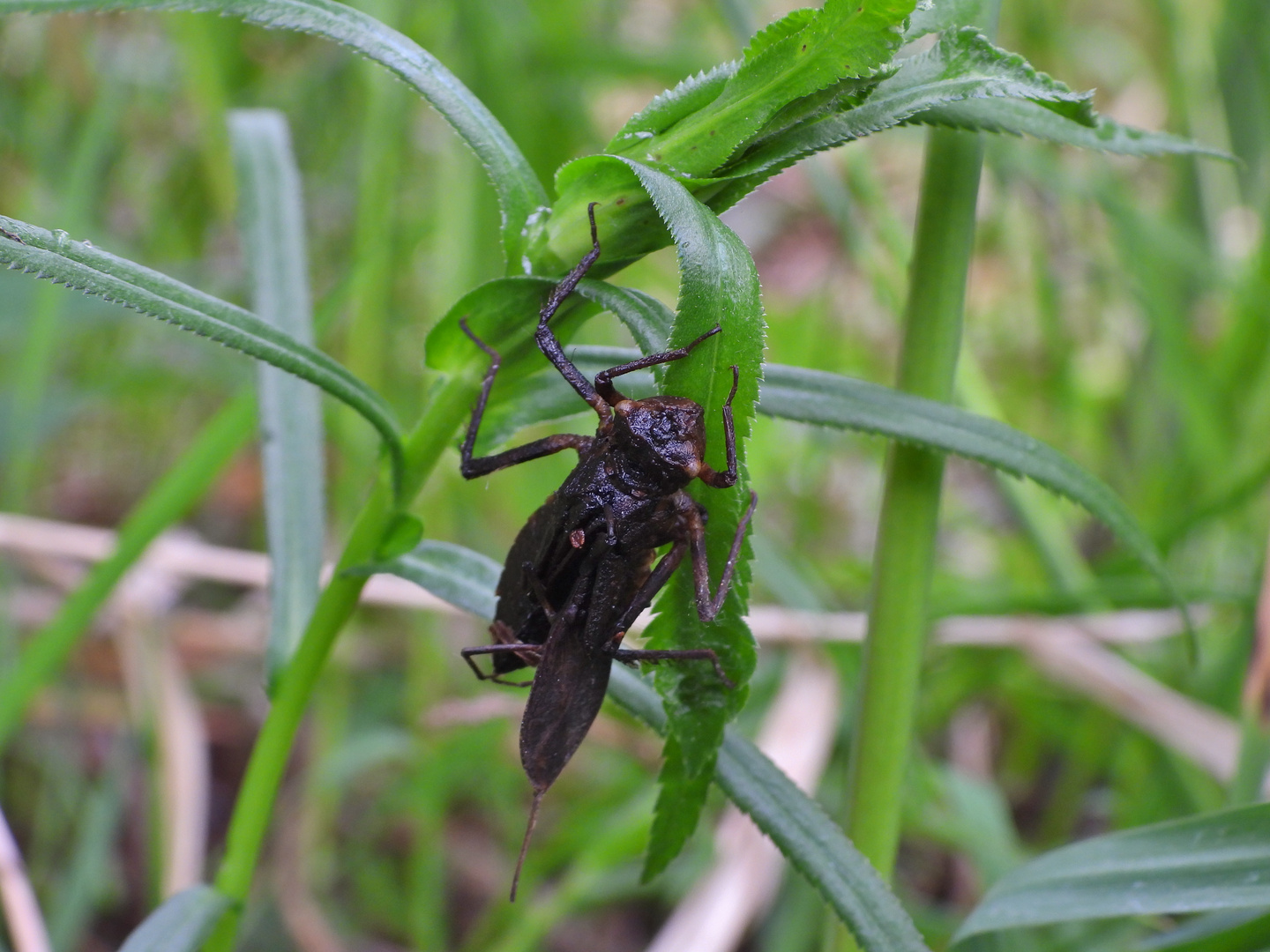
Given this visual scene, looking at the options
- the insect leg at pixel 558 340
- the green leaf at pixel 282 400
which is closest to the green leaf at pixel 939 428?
the insect leg at pixel 558 340

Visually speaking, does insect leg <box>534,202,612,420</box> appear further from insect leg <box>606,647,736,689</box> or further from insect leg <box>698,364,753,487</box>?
insect leg <box>606,647,736,689</box>

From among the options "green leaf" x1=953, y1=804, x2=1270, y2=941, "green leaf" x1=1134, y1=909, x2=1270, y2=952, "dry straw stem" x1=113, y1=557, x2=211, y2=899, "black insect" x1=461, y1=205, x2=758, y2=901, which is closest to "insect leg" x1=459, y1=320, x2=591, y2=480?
"black insect" x1=461, y1=205, x2=758, y2=901

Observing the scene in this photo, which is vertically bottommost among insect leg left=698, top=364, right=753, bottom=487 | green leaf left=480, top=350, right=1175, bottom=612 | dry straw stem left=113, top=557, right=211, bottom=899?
dry straw stem left=113, top=557, right=211, bottom=899

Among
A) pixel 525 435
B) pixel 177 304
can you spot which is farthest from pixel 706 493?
pixel 525 435

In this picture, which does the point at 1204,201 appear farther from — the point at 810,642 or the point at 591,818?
the point at 591,818

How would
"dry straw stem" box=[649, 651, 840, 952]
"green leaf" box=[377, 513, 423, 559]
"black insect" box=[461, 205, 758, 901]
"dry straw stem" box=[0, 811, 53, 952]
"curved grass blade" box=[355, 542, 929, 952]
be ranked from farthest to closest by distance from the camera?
"dry straw stem" box=[649, 651, 840, 952], "dry straw stem" box=[0, 811, 53, 952], "black insect" box=[461, 205, 758, 901], "green leaf" box=[377, 513, 423, 559], "curved grass blade" box=[355, 542, 929, 952]

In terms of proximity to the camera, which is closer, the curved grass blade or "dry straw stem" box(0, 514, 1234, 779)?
the curved grass blade

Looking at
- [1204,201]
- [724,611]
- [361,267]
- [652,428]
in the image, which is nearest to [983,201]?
[1204,201]
